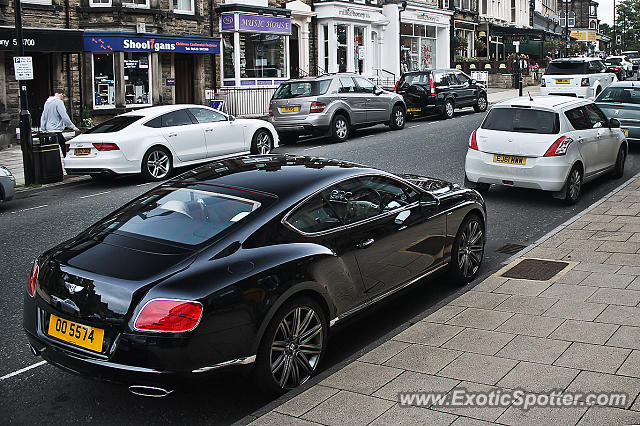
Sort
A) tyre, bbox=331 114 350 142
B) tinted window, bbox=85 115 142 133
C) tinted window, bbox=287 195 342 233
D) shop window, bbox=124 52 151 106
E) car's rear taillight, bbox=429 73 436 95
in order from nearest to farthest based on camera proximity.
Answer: tinted window, bbox=287 195 342 233
tinted window, bbox=85 115 142 133
tyre, bbox=331 114 350 142
shop window, bbox=124 52 151 106
car's rear taillight, bbox=429 73 436 95

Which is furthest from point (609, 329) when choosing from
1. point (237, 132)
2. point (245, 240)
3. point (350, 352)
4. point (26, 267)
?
point (237, 132)

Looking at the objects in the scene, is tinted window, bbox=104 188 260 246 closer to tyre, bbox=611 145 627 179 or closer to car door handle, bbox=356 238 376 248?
car door handle, bbox=356 238 376 248

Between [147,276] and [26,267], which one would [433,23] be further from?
[147,276]

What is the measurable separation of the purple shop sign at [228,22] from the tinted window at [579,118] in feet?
58.8

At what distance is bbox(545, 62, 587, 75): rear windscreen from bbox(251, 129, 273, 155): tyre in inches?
554

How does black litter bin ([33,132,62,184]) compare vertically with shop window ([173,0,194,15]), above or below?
below

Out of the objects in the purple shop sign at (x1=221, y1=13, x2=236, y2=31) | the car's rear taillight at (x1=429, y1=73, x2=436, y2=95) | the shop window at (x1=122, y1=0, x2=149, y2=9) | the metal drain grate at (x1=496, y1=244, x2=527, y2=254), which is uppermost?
the shop window at (x1=122, y1=0, x2=149, y2=9)

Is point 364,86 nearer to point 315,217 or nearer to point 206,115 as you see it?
point 206,115

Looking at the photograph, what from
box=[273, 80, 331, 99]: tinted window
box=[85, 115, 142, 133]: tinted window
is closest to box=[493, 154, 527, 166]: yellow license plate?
box=[85, 115, 142, 133]: tinted window

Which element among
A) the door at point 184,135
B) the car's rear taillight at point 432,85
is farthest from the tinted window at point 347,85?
the door at point 184,135

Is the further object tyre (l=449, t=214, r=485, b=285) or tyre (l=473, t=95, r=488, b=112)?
tyre (l=473, t=95, r=488, b=112)

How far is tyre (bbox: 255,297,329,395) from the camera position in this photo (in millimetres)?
4695

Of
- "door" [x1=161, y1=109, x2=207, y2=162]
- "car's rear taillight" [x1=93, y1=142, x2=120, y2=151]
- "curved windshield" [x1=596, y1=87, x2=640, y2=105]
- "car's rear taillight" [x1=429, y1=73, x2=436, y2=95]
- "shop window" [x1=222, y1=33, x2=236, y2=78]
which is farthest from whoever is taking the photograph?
"shop window" [x1=222, y1=33, x2=236, y2=78]

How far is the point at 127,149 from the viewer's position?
14.1 meters
